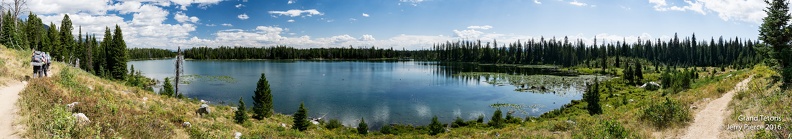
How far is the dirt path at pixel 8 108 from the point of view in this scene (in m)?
10.7

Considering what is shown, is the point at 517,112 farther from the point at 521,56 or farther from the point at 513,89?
the point at 521,56

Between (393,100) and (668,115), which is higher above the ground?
(668,115)

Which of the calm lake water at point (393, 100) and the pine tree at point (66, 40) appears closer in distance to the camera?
the calm lake water at point (393, 100)

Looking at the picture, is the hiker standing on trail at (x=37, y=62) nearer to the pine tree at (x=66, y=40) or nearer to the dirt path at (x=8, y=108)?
the dirt path at (x=8, y=108)

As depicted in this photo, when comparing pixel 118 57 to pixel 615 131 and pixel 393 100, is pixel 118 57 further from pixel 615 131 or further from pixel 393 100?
pixel 615 131

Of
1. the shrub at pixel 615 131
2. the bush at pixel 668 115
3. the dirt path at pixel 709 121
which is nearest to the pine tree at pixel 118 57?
the shrub at pixel 615 131

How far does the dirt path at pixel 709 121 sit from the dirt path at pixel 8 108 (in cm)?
2481

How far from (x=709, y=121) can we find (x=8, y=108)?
29315 millimetres

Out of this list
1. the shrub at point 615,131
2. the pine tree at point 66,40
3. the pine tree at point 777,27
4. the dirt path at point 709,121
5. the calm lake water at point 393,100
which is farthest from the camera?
the pine tree at point 66,40

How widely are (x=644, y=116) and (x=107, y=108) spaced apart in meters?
26.5

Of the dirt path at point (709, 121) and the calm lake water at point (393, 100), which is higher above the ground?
the dirt path at point (709, 121)

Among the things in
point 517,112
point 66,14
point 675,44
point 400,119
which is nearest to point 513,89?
point 517,112

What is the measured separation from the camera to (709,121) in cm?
1889

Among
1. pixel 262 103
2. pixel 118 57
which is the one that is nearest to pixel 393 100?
pixel 262 103
